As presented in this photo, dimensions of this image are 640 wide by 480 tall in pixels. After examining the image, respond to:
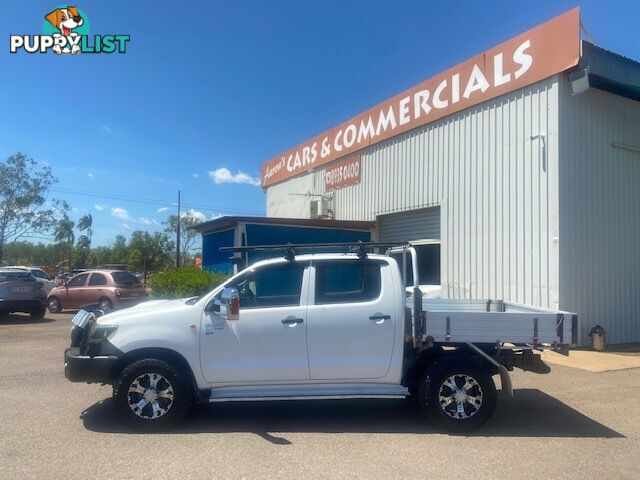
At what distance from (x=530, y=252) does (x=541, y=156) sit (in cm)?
200

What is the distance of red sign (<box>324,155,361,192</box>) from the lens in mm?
18219

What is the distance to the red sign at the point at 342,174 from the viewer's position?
59.8 ft

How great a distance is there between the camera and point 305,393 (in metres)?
5.77

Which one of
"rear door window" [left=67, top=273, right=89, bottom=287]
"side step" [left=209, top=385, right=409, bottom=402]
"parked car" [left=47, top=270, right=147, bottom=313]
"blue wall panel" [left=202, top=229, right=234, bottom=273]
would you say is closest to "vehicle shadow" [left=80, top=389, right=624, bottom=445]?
"side step" [left=209, top=385, right=409, bottom=402]

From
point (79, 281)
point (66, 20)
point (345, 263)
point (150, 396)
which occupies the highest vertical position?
point (66, 20)

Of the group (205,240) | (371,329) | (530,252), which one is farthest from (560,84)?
(205,240)

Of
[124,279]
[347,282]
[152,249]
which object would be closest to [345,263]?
[347,282]

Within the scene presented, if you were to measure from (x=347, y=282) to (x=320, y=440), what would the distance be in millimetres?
1703

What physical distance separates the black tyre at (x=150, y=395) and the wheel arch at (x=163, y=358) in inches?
3.7

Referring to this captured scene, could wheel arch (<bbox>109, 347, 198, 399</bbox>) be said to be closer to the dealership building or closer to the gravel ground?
the gravel ground

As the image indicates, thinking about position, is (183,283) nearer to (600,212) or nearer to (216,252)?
(216,252)

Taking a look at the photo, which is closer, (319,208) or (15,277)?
(15,277)

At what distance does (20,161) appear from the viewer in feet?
108

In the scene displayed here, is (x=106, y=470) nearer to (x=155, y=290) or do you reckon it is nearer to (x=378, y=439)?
(x=378, y=439)
